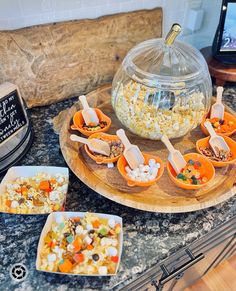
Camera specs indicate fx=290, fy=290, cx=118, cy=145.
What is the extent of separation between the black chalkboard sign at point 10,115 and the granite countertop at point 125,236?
0.09m

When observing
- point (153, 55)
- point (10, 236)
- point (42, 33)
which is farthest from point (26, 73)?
point (10, 236)

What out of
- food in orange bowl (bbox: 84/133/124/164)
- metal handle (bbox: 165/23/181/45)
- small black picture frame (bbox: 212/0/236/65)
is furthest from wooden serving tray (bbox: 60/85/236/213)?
small black picture frame (bbox: 212/0/236/65)

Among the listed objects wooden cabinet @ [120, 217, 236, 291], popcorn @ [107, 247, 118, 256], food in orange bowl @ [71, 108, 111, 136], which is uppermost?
food in orange bowl @ [71, 108, 111, 136]

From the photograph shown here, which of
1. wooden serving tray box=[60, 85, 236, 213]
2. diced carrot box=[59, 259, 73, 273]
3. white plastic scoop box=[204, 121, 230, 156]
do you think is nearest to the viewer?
diced carrot box=[59, 259, 73, 273]

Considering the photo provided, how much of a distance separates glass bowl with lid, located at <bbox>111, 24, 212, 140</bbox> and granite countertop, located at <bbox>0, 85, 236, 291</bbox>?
0.22m

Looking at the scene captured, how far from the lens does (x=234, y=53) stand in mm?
1067

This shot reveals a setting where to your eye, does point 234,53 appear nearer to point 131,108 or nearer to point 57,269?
point 131,108

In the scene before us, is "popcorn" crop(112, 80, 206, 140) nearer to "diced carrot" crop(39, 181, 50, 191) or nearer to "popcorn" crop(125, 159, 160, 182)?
"popcorn" crop(125, 159, 160, 182)

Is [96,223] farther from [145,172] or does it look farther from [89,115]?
[89,115]

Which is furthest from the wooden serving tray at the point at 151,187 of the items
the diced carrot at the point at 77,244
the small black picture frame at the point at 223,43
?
the small black picture frame at the point at 223,43

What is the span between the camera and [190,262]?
0.67 meters

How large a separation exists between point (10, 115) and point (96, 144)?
0.75ft

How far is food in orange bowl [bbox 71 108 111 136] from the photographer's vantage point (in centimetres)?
80

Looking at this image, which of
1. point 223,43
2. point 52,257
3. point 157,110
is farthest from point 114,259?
point 223,43
